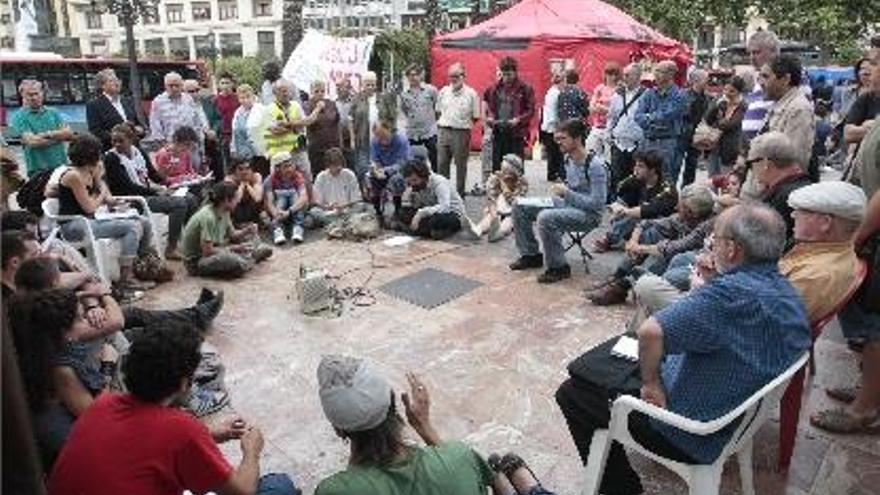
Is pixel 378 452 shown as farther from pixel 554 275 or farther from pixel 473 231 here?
pixel 473 231

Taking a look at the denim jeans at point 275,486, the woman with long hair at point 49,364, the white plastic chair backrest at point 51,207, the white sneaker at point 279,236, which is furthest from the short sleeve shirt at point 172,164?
the denim jeans at point 275,486

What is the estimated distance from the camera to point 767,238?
2.44 meters

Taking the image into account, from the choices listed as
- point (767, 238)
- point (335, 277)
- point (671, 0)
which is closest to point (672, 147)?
point (335, 277)

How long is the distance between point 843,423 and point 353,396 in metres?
2.71

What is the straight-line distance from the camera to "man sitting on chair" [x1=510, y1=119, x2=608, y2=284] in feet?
18.5

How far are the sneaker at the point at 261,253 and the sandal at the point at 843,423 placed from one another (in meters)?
4.76

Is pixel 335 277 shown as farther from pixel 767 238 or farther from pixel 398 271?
pixel 767 238

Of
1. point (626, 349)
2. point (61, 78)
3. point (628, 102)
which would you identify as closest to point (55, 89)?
point (61, 78)

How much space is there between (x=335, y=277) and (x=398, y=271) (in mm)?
563

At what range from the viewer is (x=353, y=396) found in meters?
2.00

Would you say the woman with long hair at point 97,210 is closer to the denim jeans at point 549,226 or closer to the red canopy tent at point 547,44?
the denim jeans at point 549,226

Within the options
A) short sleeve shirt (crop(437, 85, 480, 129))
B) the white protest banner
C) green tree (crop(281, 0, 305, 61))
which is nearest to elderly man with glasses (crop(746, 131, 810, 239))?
short sleeve shirt (crop(437, 85, 480, 129))

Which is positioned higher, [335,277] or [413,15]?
[413,15]

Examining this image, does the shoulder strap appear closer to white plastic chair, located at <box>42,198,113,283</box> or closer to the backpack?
white plastic chair, located at <box>42,198,113,283</box>
